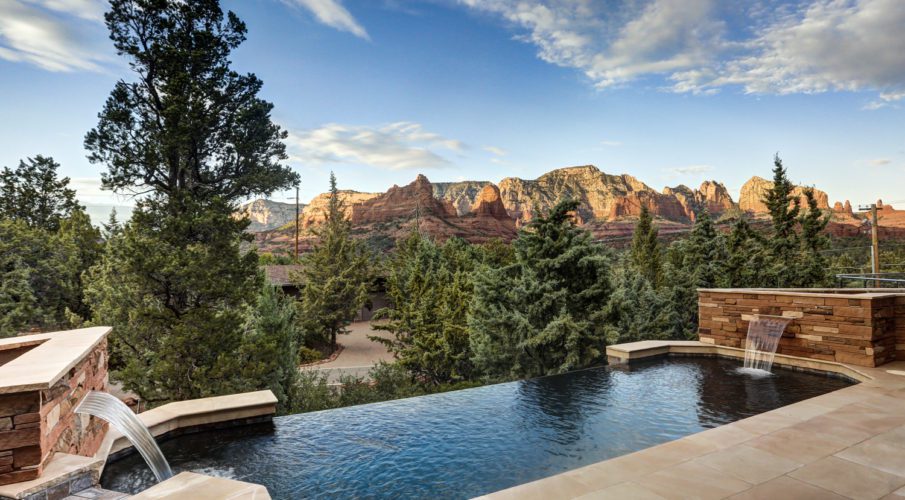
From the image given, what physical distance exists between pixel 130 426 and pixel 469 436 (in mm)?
3688

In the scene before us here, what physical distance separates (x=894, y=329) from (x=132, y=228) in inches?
625

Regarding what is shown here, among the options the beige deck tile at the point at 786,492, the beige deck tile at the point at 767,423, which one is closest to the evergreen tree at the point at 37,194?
the beige deck tile at the point at 767,423

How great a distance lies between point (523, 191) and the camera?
394 feet

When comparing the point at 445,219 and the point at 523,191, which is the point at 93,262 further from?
the point at 523,191

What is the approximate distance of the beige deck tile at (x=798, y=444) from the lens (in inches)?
152

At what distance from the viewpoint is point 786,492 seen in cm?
319

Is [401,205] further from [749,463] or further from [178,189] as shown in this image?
[749,463]

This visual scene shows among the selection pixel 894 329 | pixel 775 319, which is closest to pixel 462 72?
pixel 775 319

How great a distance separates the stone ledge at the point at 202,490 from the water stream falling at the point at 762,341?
8486mm

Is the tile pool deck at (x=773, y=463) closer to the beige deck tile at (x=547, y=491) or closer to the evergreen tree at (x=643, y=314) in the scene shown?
the beige deck tile at (x=547, y=491)

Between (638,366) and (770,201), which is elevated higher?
(770,201)

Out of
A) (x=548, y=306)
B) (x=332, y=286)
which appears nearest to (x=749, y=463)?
(x=548, y=306)

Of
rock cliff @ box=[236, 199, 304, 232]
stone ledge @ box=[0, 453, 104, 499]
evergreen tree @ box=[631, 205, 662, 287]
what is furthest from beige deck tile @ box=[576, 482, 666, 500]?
rock cliff @ box=[236, 199, 304, 232]

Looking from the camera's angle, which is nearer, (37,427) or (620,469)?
(37,427)
